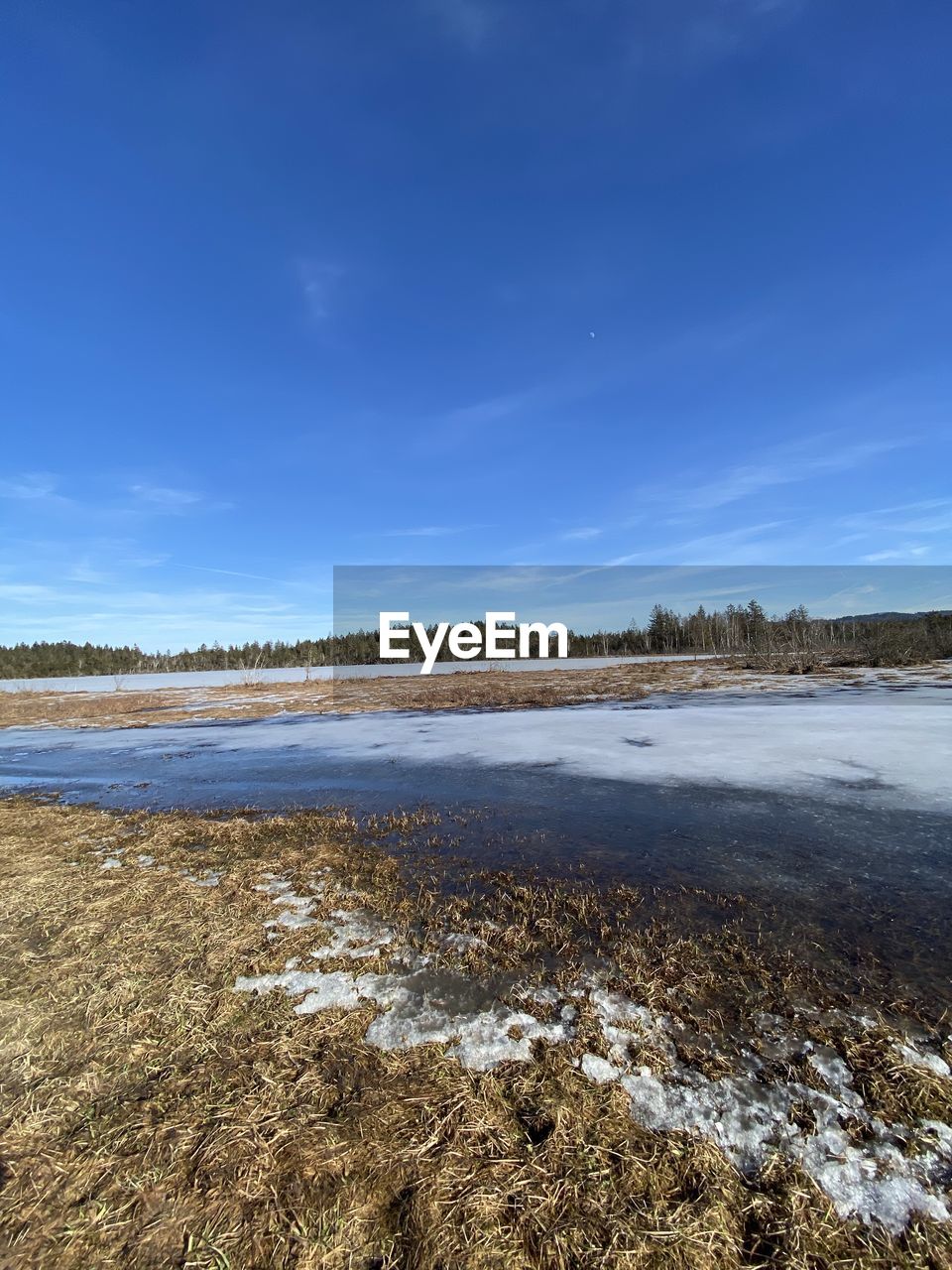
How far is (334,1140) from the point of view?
91.5 inches

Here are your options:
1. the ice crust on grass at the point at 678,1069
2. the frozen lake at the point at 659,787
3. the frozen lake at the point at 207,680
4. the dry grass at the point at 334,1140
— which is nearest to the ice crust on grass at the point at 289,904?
the dry grass at the point at 334,1140

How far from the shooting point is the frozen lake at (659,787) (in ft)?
16.6

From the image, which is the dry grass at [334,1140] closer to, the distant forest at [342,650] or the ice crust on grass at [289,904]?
the ice crust on grass at [289,904]

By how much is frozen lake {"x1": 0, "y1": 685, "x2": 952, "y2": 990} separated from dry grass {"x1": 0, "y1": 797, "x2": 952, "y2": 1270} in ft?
4.81

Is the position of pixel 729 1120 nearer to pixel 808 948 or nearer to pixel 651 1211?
pixel 651 1211

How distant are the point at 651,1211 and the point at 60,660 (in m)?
109

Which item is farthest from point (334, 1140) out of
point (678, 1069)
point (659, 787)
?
point (659, 787)

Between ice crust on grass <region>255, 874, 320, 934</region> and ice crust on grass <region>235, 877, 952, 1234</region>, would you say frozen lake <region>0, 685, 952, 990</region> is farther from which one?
ice crust on grass <region>255, 874, 320, 934</region>

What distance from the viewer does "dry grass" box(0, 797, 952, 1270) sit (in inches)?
74.7

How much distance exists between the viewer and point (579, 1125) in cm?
238

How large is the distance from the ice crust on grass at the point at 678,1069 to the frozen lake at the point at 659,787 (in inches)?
63.1

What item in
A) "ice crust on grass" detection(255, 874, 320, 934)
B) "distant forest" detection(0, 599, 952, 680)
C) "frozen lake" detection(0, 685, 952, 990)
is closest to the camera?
"ice crust on grass" detection(255, 874, 320, 934)

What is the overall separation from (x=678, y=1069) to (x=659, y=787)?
19.6ft

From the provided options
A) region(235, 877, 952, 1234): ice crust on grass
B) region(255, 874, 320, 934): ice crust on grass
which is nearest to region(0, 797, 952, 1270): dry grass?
region(235, 877, 952, 1234): ice crust on grass
